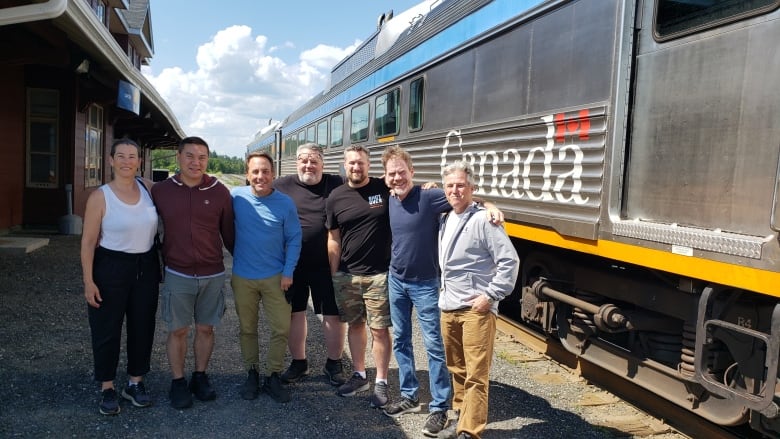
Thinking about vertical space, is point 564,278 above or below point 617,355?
above

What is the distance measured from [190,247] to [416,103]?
368 cm

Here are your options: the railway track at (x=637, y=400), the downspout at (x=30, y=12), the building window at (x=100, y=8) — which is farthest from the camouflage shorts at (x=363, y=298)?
the building window at (x=100, y=8)

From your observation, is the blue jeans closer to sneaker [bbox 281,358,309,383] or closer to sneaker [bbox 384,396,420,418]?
sneaker [bbox 384,396,420,418]

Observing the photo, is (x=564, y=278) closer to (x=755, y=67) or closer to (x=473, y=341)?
(x=473, y=341)

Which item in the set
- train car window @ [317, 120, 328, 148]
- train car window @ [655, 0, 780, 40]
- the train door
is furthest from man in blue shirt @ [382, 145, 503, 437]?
train car window @ [317, 120, 328, 148]

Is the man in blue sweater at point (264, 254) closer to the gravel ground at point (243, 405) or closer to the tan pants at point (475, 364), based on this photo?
the gravel ground at point (243, 405)

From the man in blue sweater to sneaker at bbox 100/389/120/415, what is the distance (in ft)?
2.68

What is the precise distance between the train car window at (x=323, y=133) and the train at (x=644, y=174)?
6.75 m

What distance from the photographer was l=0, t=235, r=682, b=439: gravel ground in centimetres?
363

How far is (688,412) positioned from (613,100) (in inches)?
82.9

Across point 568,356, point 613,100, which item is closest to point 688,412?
point 568,356

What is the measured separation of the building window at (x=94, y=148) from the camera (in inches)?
508

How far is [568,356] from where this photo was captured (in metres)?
4.95

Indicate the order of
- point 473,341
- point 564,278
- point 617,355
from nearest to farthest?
point 473,341, point 617,355, point 564,278
